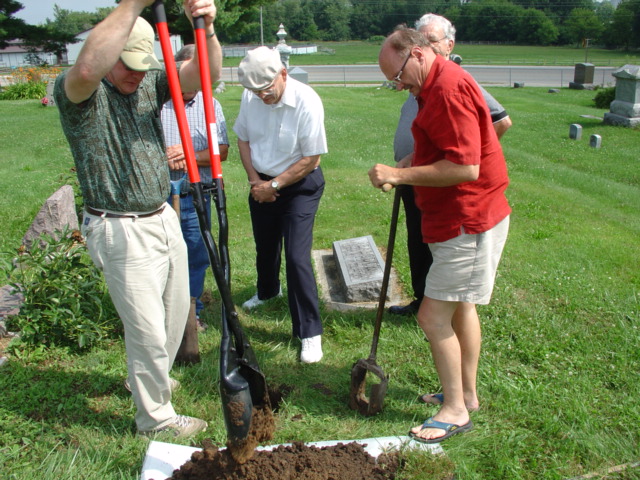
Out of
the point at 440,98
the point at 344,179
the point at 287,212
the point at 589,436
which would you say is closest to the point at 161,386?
the point at 287,212

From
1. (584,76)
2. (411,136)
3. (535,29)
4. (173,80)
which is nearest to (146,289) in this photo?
(173,80)

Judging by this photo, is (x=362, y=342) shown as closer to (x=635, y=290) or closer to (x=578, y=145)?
(x=635, y=290)

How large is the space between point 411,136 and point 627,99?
1251 centimetres

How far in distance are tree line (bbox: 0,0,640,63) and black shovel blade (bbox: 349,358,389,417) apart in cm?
5642

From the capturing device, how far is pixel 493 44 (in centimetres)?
7619

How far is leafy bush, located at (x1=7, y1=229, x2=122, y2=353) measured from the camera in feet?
12.3

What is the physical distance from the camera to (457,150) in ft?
8.12

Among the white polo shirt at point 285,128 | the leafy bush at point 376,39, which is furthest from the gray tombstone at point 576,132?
the leafy bush at point 376,39

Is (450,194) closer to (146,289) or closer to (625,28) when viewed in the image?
(146,289)

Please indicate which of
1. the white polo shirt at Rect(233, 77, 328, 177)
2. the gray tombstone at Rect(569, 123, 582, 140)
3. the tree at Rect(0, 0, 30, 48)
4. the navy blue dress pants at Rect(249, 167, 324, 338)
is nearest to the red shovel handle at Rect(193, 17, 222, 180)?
the white polo shirt at Rect(233, 77, 328, 177)

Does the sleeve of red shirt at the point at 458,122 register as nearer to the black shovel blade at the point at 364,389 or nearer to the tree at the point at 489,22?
the black shovel blade at the point at 364,389

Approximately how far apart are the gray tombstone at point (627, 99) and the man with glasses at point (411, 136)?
11.5 metres

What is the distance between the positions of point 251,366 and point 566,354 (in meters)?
2.14

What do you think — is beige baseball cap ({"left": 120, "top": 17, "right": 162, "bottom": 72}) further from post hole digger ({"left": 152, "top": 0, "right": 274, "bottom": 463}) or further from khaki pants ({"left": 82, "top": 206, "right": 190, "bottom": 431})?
khaki pants ({"left": 82, "top": 206, "right": 190, "bottom": 431})
